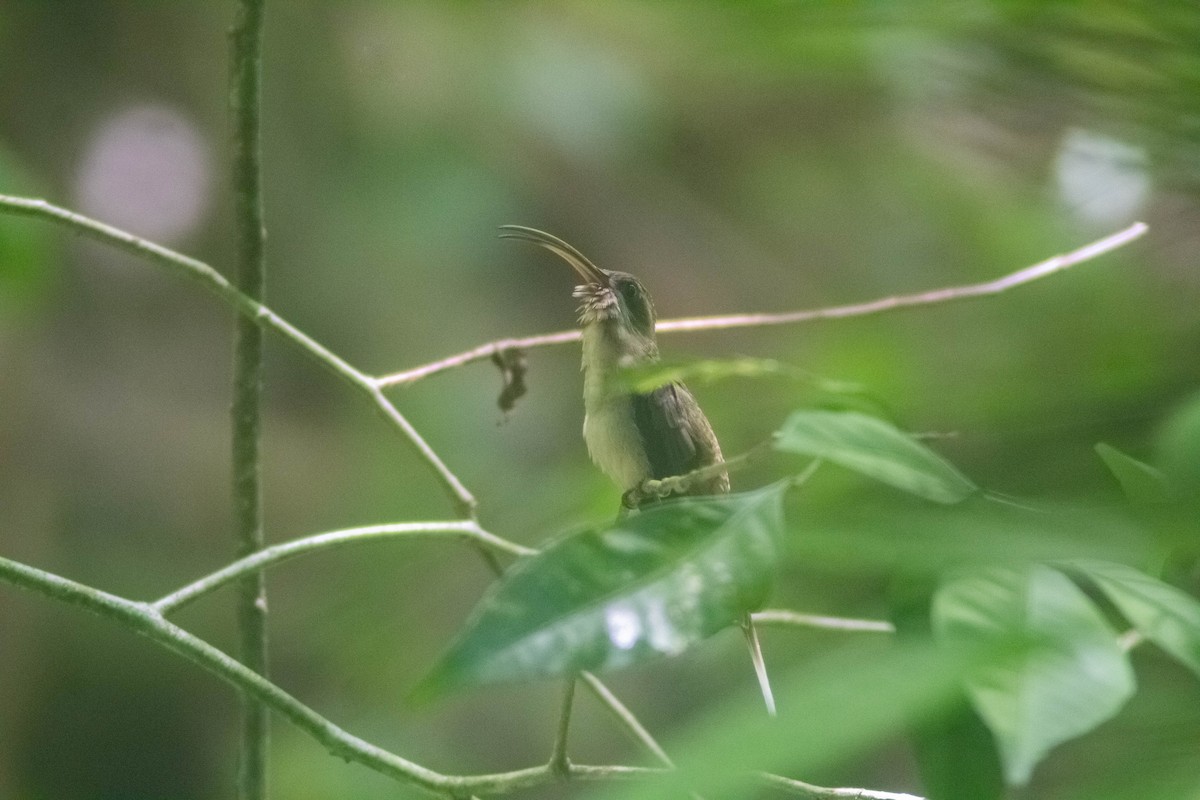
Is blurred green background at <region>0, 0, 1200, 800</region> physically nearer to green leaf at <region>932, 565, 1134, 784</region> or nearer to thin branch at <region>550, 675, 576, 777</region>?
thin branch at <region>550, 675, 576, 777</region>

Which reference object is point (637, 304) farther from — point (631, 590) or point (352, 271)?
point (352, 271)

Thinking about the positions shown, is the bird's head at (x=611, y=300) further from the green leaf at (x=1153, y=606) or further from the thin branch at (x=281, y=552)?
the green leaf at (x=1153, y=606)

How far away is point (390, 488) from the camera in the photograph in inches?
118

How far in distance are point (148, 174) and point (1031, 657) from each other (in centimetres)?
383

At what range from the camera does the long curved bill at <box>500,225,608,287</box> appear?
1.29 m

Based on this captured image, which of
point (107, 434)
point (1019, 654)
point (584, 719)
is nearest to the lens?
point (1019, 654)

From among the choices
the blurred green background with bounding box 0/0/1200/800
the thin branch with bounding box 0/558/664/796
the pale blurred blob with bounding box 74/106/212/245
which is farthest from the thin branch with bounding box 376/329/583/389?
the pale blurred blob with bounding box 74/106/212/245

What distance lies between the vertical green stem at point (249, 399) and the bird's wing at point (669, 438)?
1.60 feet

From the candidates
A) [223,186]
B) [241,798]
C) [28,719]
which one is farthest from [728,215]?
[241,798]

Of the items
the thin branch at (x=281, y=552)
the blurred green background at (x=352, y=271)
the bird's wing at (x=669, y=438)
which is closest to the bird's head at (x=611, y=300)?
the bird's wing at (x=669, y=438)

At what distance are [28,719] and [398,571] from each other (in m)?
3.15

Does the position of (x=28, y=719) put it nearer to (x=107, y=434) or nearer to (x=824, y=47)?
(x=107, y=434)

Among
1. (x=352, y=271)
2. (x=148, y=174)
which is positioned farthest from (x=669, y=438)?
(x=352, y=271)

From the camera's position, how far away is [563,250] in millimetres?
1419
